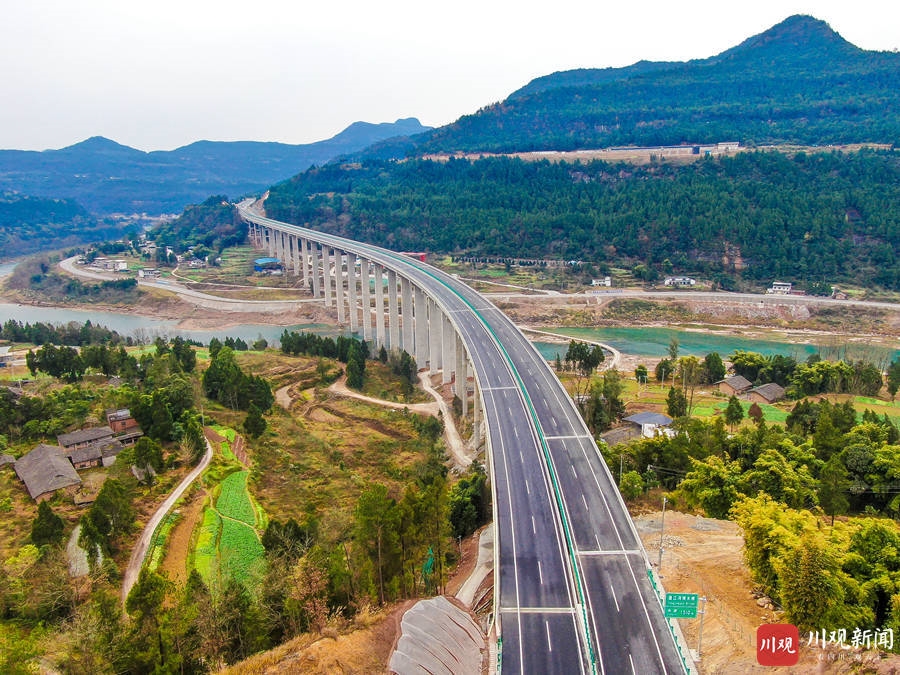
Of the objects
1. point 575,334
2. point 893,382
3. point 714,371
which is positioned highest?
point 893,382

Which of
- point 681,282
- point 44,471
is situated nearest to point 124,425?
point 44,471

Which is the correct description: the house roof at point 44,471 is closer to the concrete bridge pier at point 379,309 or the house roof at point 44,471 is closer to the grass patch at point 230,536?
the grass patch at point 230,536

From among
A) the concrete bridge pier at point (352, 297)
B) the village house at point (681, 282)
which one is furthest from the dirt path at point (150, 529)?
the village house at point (681, 282)

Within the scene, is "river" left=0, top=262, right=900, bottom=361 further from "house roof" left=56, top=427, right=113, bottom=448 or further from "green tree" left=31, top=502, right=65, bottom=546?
"green tree" left=31, top=502, right=65, bottom=546

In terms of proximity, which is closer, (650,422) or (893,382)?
(650,422)

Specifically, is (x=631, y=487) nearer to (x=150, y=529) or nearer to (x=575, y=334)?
(x=150, y=529)

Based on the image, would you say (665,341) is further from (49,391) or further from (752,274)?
(49,391)
